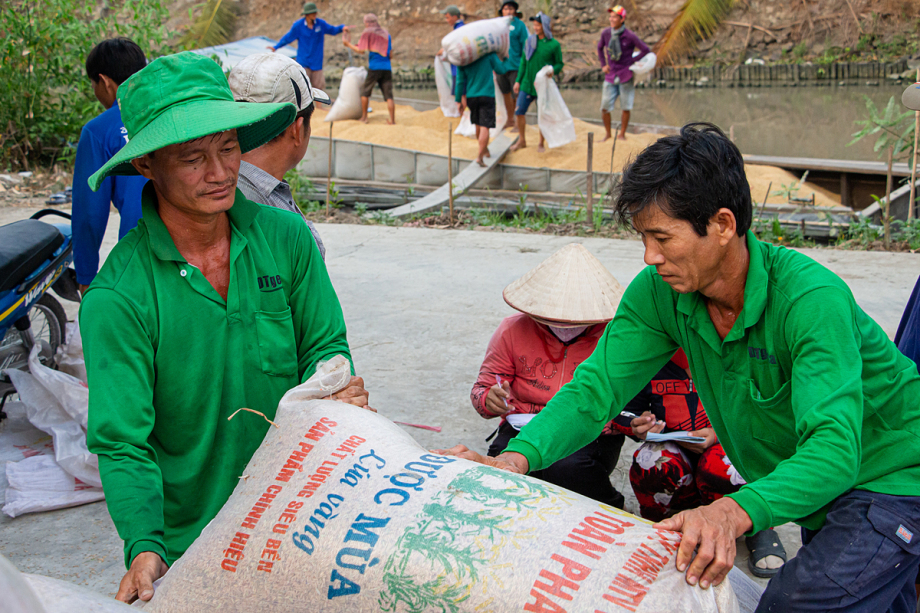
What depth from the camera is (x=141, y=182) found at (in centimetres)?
290

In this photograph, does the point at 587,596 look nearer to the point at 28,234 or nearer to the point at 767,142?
the point at 28,234

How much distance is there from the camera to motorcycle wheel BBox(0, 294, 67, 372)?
10.1 ft

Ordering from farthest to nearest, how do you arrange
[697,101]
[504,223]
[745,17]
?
[745,17] → [697,101] → [504,223]

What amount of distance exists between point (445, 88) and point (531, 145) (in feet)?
5.85

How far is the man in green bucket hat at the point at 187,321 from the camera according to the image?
130cm

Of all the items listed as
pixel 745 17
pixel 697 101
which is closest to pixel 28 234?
pixel 697 101

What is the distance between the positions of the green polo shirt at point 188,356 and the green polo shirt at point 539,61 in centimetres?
803

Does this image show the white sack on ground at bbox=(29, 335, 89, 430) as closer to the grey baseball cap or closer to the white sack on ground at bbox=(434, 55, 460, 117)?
the grey baseball cap

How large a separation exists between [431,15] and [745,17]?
34.1ft

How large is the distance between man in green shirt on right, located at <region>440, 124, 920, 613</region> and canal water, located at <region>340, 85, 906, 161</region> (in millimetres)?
10668

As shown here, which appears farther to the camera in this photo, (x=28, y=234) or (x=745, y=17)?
(x=745, y=17)

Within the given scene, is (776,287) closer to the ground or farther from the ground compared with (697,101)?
closer to the ground

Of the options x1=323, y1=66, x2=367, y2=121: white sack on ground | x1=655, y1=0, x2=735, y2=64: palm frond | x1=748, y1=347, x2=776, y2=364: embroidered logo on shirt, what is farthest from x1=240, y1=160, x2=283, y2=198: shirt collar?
x1=655, y1=0, x2=735, y2=64: palm frond

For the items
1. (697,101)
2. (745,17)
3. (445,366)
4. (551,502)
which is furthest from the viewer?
(745,17)
